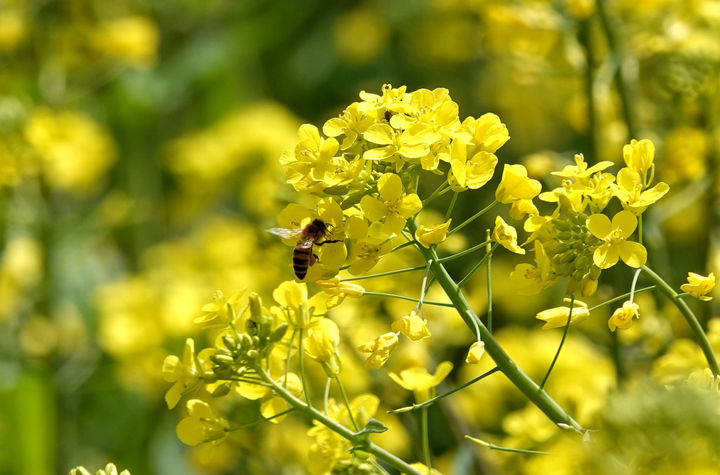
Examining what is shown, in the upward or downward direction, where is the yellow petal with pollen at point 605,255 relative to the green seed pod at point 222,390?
upward

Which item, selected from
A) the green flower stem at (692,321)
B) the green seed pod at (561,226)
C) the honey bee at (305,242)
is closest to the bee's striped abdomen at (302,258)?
the honey bee at (305,242)

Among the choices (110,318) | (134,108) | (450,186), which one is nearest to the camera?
(450,186)

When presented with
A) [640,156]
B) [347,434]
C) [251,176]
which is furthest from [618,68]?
[251,176]

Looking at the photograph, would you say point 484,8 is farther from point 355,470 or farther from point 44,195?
point 355,470

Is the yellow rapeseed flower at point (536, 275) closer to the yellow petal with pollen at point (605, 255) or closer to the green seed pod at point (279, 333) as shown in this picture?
the yellow petal with pollen at point (605, 255)

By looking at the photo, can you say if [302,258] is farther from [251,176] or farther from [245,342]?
[251,176]

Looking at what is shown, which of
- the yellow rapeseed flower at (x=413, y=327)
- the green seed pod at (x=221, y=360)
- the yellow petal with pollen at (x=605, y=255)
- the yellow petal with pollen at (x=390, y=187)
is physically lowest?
the green seed pod at (x=221, y=360)

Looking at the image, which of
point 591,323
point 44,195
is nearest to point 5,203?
point 44,195
